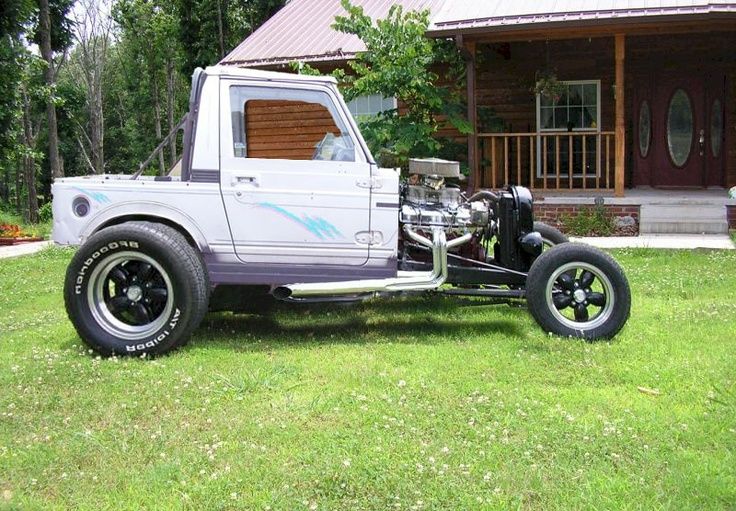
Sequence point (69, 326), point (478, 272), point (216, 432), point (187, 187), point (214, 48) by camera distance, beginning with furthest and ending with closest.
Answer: point (214, 48) → point (69, 326) → point (478, 272) → point (187, 187) → point (216, 432)

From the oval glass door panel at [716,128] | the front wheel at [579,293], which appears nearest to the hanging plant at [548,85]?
Answer: the oval glass door panel at [716,128]

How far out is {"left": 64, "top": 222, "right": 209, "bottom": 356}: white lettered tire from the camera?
546cm

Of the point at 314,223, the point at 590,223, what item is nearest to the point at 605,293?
the point at 314,223

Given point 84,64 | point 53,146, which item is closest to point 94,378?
point 53,146

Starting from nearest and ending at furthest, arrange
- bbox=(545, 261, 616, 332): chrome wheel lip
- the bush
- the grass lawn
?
the grass lawn → bbox=(545, 261, 616, 332): chrome wheel lip → the bush

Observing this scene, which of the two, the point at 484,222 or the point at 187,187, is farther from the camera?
the point at 484,222

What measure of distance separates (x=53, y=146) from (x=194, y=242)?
52.8 feet

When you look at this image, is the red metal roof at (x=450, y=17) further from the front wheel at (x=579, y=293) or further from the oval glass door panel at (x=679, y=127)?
the front wheel at (x=579, y=293)

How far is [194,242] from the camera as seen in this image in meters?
5.76

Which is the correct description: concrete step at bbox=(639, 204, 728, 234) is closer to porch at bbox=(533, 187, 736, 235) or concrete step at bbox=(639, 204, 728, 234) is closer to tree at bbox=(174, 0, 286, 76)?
porch at bbox=(533, 187, 736, 235)

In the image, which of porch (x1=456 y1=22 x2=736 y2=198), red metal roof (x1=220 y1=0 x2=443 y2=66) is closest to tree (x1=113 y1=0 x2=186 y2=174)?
red metal roof (x1=220 y1=0 x2=443 y2=66)

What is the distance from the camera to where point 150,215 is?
5.70 meters

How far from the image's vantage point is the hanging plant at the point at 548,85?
1403 cm

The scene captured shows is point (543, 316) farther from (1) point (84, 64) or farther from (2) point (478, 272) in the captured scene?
(1) point (84, 64)
